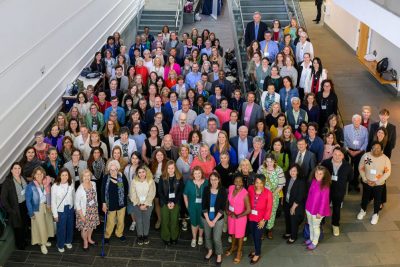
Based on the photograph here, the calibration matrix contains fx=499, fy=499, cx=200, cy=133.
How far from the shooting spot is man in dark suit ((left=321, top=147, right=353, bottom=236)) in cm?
779

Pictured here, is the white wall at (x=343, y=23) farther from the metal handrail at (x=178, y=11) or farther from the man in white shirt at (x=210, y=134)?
the man in white shirt at (x=210, y=134)

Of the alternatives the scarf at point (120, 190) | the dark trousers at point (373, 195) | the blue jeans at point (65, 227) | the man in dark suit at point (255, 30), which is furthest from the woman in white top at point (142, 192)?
the man in dark suit at point (255, 30)

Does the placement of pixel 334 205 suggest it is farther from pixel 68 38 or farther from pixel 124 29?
pixel 124 29

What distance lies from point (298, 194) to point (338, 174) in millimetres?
766

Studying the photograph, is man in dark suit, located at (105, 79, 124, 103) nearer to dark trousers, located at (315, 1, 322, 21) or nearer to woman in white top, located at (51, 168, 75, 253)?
woman in white top, located at (51, 168, 75, 253)

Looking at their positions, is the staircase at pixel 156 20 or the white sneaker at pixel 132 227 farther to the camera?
the staircase at pixel 156 20

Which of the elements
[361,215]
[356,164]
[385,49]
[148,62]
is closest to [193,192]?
[361,215]

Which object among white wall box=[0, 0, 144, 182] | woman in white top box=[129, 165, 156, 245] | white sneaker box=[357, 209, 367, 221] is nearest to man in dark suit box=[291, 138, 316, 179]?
white sneaker box=[357, 209, 367, 221]

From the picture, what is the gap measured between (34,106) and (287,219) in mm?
5483

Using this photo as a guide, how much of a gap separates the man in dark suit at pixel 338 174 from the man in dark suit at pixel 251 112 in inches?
71.4

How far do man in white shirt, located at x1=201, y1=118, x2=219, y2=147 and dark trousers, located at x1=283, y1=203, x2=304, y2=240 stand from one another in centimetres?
169

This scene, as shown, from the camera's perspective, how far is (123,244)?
8156 millimetres

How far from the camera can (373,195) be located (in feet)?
27.9

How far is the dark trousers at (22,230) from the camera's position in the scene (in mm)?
7723
